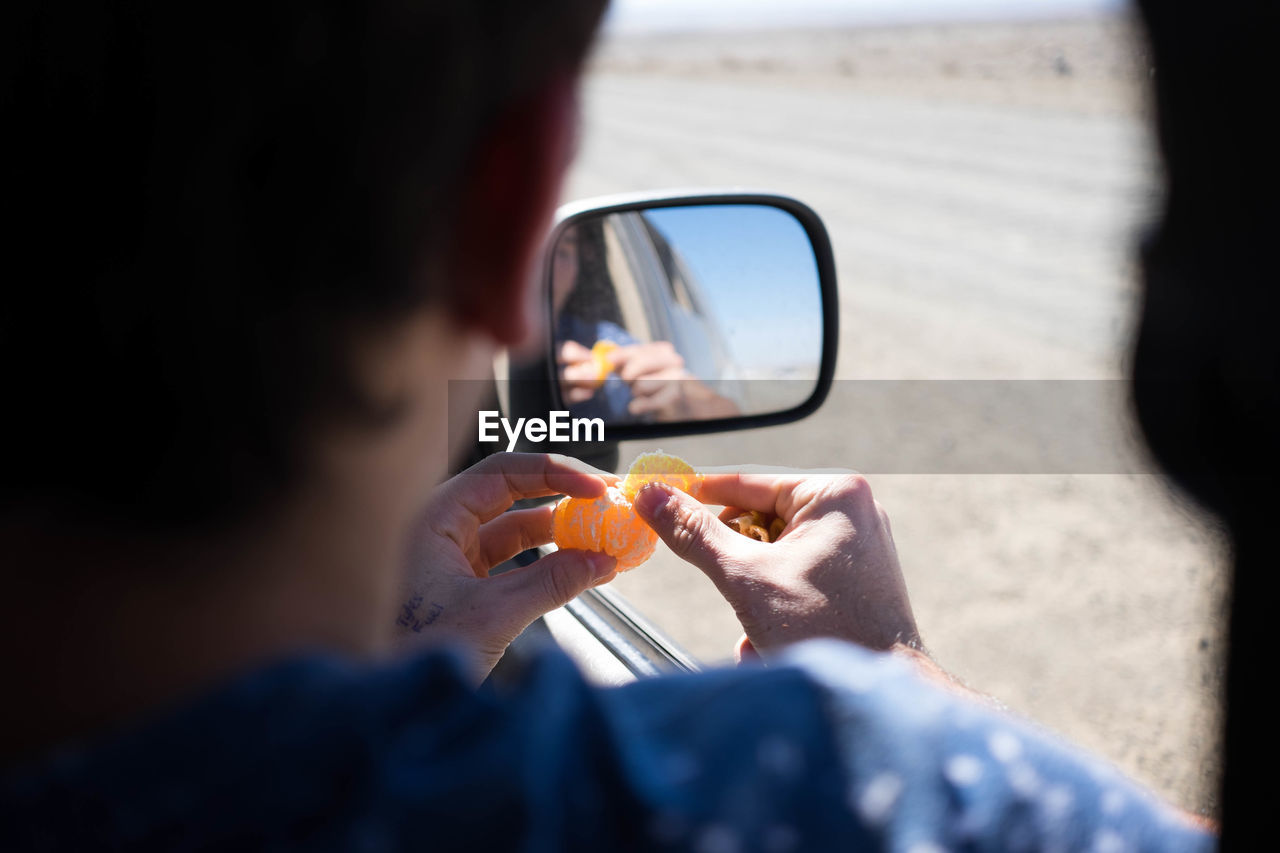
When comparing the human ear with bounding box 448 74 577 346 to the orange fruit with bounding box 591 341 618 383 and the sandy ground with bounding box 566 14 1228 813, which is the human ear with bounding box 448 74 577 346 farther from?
the orange fruit with bounding box 591 341 618 383

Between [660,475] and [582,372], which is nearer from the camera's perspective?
[660,475]

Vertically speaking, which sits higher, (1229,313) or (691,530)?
(1229,313)

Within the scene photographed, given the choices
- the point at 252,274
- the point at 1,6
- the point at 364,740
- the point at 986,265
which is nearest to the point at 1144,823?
the point at 364,740

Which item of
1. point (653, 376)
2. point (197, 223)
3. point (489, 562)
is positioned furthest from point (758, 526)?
point (197, 223)

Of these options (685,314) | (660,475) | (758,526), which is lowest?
(758,526)

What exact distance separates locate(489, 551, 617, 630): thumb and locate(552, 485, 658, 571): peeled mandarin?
74mm

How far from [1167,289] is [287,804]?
82 cm

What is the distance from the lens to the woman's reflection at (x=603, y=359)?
3217 millimetres

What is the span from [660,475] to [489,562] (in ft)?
1.58

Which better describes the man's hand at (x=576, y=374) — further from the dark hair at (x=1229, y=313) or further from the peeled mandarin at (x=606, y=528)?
the dark hair at (x=1229, y=313)

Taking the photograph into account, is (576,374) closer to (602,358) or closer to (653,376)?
(602,358)

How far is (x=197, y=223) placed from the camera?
32.0 inches

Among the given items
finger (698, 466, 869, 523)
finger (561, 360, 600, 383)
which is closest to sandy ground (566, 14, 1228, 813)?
finger (698, 466, 869, 523)

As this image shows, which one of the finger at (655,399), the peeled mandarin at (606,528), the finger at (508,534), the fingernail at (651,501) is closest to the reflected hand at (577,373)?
the finger at (655,399)
